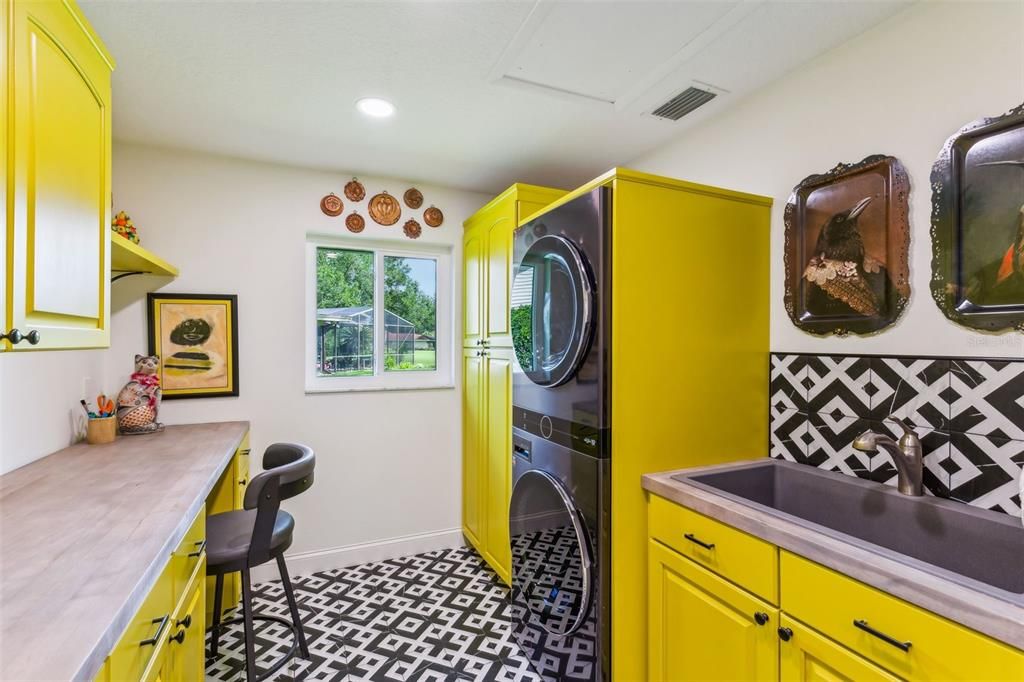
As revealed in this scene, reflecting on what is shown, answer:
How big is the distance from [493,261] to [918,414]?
1.89 m

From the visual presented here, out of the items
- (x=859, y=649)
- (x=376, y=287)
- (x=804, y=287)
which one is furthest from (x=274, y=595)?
(x=804, y=287)

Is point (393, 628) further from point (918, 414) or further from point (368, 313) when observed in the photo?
point (918, 414)

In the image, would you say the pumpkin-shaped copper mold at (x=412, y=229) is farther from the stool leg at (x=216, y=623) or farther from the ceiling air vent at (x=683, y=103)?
the stool leg at (x=216, y=623)

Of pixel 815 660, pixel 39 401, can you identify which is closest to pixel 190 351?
pixel 39 401

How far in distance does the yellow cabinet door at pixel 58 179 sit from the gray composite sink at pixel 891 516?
177 centimetres

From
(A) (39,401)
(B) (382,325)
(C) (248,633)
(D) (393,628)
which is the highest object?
(B) (382,325)

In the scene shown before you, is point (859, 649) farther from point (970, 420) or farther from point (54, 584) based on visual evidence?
point (54, 584)

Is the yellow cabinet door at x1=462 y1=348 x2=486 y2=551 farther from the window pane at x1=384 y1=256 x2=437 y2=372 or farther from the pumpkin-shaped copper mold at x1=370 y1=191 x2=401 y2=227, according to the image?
the pumpkin-shaped copper mold at x1=370 y1=191 x2=401 y2=227

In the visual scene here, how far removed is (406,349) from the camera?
10.3 feet

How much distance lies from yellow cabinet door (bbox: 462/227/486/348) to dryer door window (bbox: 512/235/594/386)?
26.0 inches

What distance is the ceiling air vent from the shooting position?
6.28ft

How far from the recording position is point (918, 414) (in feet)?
4.66

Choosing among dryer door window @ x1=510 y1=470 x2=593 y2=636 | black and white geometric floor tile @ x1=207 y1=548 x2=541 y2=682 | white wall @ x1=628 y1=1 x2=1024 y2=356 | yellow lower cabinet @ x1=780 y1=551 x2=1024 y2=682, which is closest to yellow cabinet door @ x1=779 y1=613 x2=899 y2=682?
yellow lower cabinet @ x1=780 y1=551 x2=1024 y2=682

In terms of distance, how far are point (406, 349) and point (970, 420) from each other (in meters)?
2.67
